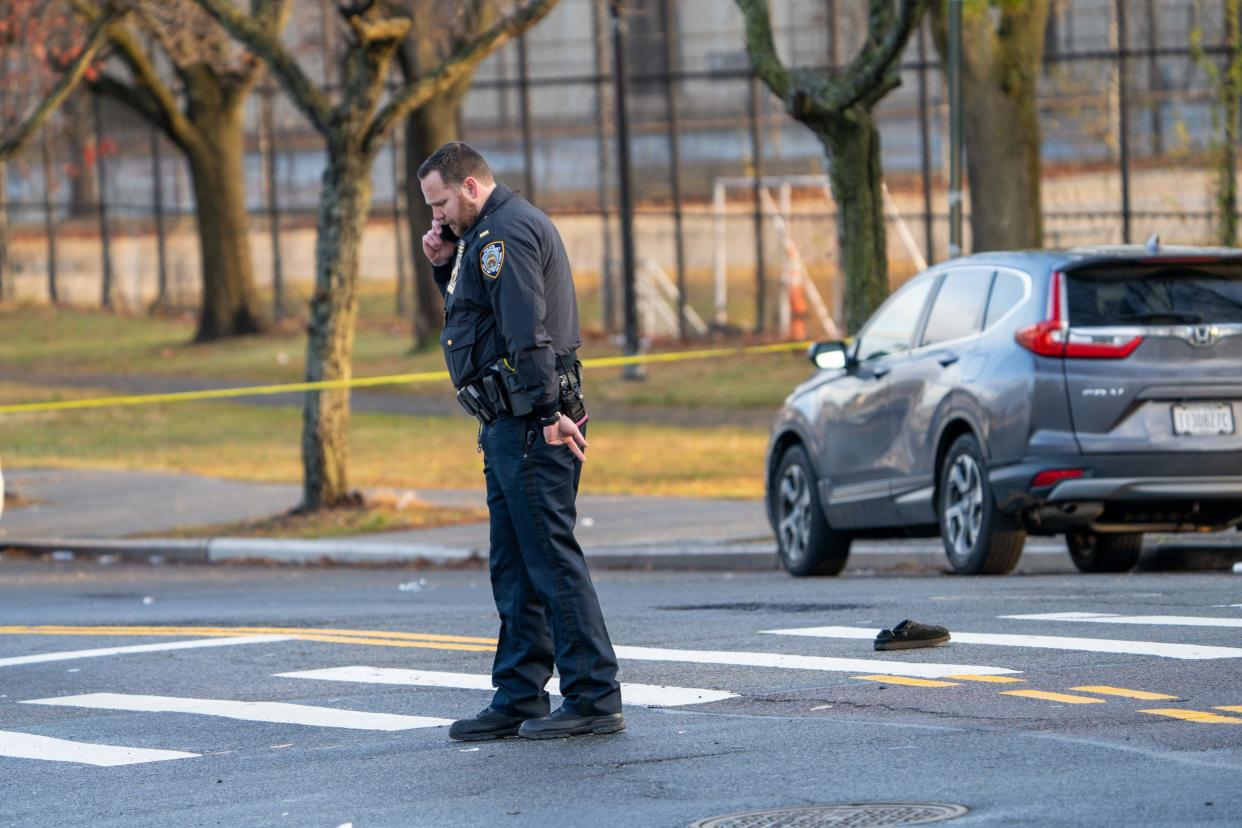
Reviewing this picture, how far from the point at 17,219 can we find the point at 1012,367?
38699 mm

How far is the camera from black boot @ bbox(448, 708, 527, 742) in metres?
7.54

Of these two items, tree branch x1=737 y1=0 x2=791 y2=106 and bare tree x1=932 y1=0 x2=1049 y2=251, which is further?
bare tree x1=932 y1=0 x2=1049 y2=251

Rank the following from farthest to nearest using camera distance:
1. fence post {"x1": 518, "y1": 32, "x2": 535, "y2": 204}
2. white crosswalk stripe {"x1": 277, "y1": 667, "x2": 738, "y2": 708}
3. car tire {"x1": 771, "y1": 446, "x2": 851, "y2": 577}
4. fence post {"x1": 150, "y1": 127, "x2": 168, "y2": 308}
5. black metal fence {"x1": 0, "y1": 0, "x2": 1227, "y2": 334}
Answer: fence post {"x1": 150, "y1": 127, "x2": 168, "y2": 308}, fence post {"x1": 518, "y1": 32, "x2": 535, "y2": 204}, black metal fence {"x1": 0, "y1": 0, "x2": 1227, "y2": 334}, car tire {"x1": 771, "y1": 446, "x2": 851, "y2": 577}, white crosswalk stripe {"x1": 277, "y1": 667, "x2": 738, "y2": 708}

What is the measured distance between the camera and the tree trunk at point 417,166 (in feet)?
109

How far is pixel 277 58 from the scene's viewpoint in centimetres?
1803

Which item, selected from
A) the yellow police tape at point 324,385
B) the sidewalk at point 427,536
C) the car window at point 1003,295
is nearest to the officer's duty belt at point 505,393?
the car window at point 1003,295

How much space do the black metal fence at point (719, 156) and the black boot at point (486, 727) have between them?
2419 cm

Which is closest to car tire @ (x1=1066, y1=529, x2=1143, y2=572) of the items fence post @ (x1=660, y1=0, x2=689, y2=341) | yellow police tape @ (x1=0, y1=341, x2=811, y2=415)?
yellow police tape @ (x1=0, y1=341, x2=811, y2=415)

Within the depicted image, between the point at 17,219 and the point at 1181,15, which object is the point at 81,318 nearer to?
the point at 17,219

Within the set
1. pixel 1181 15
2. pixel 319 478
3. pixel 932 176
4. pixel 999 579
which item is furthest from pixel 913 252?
pixel 999 579

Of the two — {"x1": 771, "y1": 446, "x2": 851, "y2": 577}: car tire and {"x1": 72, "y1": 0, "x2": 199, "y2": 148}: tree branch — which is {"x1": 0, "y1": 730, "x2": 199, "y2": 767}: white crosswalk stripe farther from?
{"x1": 72, "y1": 0, "x2": 199, "y2": 148}: tree branch

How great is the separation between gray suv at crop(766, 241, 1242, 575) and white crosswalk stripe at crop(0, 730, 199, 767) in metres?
5.48

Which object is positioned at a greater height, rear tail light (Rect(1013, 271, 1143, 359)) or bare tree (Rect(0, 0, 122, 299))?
bare tree (Rect(0, 0, 122, 299))

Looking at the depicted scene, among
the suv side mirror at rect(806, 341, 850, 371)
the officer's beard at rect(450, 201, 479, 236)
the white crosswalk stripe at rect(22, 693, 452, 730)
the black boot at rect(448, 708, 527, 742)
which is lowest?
the white crosswalk stripe at rect(22, 693, 452, 730)
